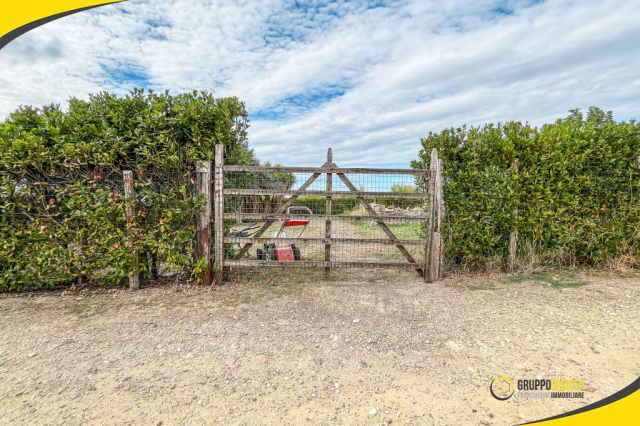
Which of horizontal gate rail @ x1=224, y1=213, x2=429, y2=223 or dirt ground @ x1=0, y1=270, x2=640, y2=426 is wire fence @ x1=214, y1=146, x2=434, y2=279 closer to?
horizontal gate rail @ x1=224, y1=213, x2=429, y2=223

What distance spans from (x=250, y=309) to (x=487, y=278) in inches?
155

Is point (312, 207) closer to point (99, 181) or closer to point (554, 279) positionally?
point (99, 181)

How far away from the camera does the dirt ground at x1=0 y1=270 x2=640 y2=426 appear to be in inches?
81.0

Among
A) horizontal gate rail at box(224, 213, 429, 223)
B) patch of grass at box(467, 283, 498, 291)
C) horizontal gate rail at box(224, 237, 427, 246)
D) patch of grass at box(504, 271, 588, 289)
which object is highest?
horizontal gate rail at box(224, 213, 429, 223)

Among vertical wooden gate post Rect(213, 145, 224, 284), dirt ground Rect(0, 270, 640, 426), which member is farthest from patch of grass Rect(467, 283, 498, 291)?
vertical wooden gate post Rect(213, 145, 224, 284)

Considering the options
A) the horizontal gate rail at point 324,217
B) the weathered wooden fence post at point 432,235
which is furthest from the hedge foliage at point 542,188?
the horizontal gate rail at point 324,217

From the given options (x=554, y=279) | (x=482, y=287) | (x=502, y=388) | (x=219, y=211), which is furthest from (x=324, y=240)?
(x=554, y=279)

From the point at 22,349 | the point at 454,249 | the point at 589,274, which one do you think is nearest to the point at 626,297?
the point at 589,274

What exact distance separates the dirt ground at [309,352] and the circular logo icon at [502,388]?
0.15 feet

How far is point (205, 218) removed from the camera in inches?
173

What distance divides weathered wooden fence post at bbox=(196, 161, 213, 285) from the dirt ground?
57cm

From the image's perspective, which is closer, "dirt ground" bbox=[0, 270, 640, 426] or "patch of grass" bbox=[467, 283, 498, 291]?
"dirt ground" bbox=[0, 270, 640, 426]

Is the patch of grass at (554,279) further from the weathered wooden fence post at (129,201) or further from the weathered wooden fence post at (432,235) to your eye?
the weathered wooden fence post at (129,201)

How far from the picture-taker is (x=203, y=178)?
4.34 meters
